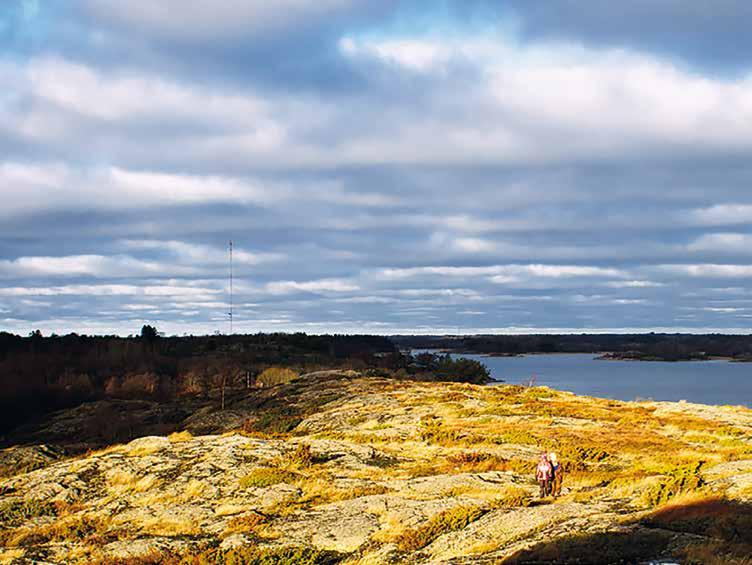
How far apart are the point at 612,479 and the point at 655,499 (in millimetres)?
4300

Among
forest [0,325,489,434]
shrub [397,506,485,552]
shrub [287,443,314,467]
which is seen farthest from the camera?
forest [0,325,489,434]

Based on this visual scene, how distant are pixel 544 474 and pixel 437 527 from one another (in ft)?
11.6

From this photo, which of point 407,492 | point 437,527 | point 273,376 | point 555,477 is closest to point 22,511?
point 407,492

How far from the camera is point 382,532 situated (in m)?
19.7

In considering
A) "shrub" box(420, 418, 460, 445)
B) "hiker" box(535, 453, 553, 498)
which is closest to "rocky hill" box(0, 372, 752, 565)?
"shrub" box(420, 418, 460, 445)

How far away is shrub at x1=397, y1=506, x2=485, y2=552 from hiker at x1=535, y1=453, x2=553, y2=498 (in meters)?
1.90

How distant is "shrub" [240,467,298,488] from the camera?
998 inches

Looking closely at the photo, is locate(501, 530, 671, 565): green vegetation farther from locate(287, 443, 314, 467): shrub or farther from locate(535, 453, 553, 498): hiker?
locate(287, 443, 314, 467): shrub

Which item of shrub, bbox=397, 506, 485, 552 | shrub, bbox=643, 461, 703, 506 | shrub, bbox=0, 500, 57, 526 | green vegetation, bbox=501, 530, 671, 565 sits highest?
shrub, bbox=643, 461, 703, 506

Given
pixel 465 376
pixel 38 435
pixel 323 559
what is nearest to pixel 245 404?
pixel 38 435

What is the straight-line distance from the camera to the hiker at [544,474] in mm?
20672

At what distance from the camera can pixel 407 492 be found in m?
23.5

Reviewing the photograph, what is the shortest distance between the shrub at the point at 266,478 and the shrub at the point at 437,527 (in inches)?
288

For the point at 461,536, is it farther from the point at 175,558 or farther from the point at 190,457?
the point at 190,457
